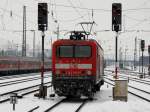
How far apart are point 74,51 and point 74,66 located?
2.51 feet

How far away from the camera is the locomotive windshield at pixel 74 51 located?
21.1m

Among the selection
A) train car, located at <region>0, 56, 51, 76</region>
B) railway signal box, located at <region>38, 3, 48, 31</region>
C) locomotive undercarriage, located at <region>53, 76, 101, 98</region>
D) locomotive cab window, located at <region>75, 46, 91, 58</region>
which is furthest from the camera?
train car, located at <region>0, 56, 51, 76</region>

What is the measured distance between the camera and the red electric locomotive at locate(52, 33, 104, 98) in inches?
817

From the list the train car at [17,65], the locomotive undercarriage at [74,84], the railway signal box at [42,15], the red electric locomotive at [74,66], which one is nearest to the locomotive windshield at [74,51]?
the red electric locomotive at [74,66]

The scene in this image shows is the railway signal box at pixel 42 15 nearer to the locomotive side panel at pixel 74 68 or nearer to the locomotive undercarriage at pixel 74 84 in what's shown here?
the locomotive side panel at pixel 74 68

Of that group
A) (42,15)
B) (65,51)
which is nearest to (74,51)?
(65,51)

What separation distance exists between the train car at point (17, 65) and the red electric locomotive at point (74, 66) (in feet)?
104

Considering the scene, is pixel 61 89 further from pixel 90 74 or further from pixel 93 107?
pixel 93 107

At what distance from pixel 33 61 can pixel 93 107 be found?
53.9m

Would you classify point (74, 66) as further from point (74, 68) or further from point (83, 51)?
point (83, 51)

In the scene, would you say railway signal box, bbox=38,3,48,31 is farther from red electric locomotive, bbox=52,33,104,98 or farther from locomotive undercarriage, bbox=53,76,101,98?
locomotive undercarriage, bbox=53,76,101,98

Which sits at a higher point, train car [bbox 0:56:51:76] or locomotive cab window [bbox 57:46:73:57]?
locomotive cab window [bbox 57:46:73:57]

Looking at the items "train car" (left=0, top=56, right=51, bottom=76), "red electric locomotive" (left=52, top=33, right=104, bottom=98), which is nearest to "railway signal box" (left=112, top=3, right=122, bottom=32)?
"red electric locomotive" (left=52, top=33, right=104, bottom=98)

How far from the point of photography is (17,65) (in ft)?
198
